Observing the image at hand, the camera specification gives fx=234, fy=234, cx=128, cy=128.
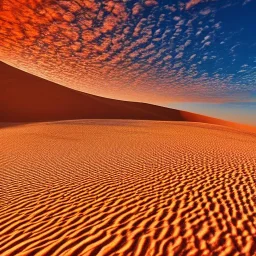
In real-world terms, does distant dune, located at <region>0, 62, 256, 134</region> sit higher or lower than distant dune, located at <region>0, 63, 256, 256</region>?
higher

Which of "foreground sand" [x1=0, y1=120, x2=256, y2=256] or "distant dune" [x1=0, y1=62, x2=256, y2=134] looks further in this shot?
"distant dune" [x1=0, y1=62, x2=256, y2=134]

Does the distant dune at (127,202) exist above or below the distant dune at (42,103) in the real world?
below

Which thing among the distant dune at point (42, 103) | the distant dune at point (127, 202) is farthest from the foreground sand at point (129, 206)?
the distant dune at point (42, 103)

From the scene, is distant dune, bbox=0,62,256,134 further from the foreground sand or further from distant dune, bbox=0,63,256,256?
the foreground sand

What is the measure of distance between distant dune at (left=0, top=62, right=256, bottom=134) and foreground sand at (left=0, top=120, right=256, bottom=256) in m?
38.2

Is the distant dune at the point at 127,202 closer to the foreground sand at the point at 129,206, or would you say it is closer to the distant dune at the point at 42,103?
the foreground sand at the point at 129,206

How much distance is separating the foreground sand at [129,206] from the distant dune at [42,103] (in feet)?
125

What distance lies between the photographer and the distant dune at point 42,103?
47531mm

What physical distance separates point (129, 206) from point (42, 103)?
Answer: 52.5 meters

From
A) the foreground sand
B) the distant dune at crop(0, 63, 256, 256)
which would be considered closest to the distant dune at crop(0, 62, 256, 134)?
the distant dune at crop(0, 63, 256, 256)

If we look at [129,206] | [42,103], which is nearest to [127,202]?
[129,206]

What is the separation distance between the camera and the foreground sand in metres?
4.41

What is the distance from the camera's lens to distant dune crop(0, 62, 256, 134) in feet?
156

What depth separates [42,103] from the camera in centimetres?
5419
